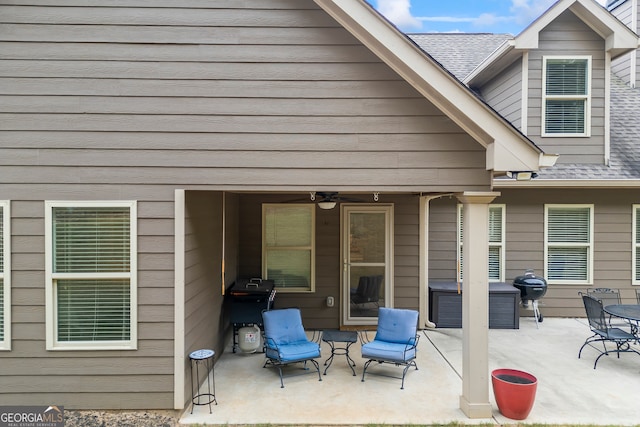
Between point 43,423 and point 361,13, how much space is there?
5.40 metres

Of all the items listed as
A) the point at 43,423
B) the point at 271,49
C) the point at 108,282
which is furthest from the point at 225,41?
the point at 43,423

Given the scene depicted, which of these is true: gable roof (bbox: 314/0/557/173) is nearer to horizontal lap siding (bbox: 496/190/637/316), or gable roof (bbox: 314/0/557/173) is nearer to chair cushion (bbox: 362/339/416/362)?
chair cushion (bbox: 362/339/416/362)

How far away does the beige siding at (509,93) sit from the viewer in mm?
7430

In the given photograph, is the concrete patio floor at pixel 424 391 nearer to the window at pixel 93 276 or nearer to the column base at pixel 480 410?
the column base at pixel 480 410

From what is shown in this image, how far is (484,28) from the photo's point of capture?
218ft

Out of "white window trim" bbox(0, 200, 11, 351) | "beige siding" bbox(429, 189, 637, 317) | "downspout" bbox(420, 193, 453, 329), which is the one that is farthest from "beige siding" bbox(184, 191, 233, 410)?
"beige siding" bbox(429, 189, 637, 317)

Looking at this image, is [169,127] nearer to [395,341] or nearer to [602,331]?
[395,341]

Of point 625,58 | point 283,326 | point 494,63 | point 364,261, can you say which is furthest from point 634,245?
point 283,326

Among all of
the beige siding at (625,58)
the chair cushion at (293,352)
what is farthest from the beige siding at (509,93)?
the chair cushion at (293,352)

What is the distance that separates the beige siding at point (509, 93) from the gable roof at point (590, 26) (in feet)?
1.23

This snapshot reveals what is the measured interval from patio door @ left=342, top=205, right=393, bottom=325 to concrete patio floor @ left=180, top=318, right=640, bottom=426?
1.11m

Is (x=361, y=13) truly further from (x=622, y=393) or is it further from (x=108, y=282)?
(x=622, y=393)

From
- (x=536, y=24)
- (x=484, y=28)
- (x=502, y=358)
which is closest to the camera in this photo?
(x=502, y=358)

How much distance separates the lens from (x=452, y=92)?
12.9ft
